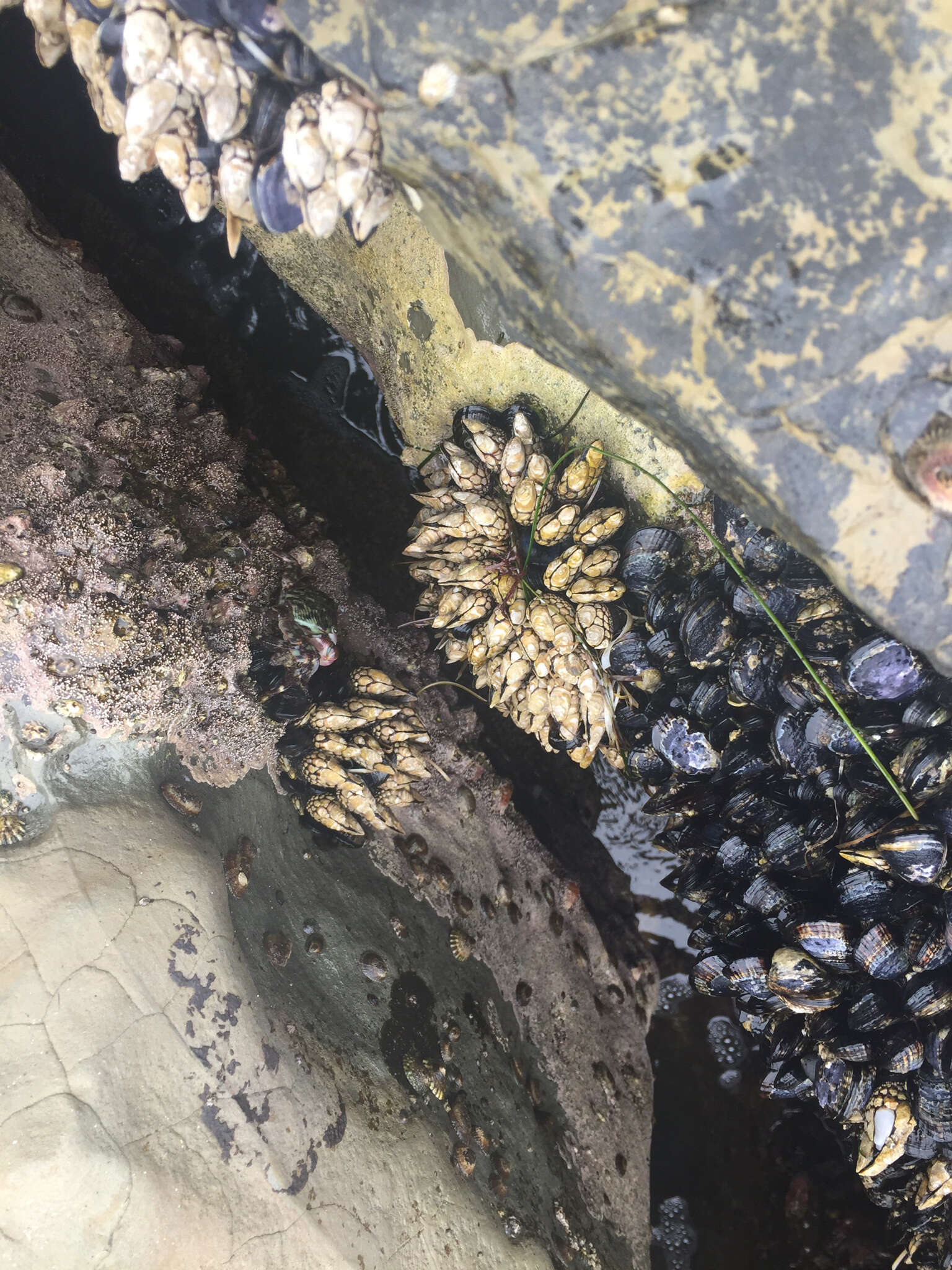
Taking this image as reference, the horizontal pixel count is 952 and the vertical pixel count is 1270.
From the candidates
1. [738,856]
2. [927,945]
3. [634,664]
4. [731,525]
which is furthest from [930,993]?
[731,525]

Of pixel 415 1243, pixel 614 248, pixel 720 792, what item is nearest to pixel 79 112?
pixel 614 248

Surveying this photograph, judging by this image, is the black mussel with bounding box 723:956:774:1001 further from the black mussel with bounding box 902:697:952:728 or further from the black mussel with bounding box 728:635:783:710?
the black mussel with bounding box 902:697:952:728

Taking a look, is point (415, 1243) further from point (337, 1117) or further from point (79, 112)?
point (79, 112)

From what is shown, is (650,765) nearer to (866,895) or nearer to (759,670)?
(759,670)

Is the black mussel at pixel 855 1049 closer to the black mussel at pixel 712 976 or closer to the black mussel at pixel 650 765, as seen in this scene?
the black mussel at pixel 712 976

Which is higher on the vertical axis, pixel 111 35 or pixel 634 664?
pixel 111 35

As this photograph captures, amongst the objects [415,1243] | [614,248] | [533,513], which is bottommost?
[415,1243]

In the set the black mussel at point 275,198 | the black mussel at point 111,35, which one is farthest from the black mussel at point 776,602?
the black mussel at point 111,35
